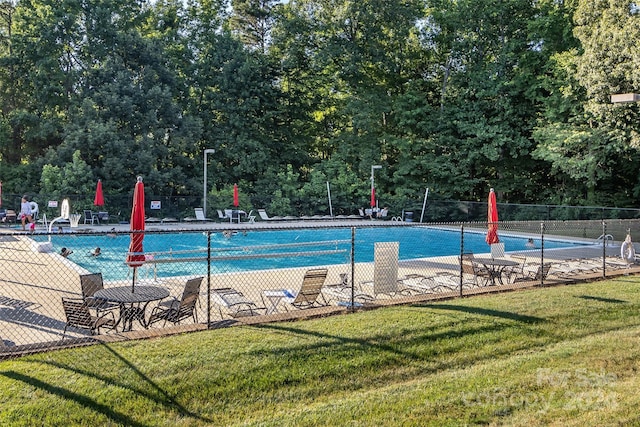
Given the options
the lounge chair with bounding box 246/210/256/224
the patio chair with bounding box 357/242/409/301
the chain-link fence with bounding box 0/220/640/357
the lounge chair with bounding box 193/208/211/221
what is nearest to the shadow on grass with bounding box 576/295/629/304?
the chain-link fence with bounding box 0/220/640/357

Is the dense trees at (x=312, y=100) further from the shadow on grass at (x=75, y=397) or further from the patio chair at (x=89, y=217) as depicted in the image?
the shadow on grass at (x=75, y=397)

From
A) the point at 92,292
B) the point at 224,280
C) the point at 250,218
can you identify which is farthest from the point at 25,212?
the point at 92,292

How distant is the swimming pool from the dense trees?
6752mm

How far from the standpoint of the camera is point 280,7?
125ft

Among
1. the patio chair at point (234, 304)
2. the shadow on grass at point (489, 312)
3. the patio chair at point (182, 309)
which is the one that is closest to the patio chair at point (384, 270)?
the shadow on grass at point (489, 312)

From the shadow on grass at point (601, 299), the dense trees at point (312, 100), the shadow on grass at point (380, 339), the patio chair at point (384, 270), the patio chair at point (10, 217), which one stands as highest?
the dense trees at point (312, 100)

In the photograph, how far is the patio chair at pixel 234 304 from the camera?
25.5ft

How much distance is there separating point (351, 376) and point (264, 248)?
329 inches

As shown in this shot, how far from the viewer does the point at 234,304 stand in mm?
7711

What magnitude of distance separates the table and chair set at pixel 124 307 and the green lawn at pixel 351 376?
0.89m

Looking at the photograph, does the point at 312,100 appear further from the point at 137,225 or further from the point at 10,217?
the point at 137,225

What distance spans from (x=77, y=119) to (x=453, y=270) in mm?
23974

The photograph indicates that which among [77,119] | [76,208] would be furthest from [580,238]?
[77,119]

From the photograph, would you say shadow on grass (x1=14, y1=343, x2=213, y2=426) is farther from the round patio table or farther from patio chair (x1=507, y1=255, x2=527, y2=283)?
patio chair (x1=507, y1=255, x2=527, y2=283)
